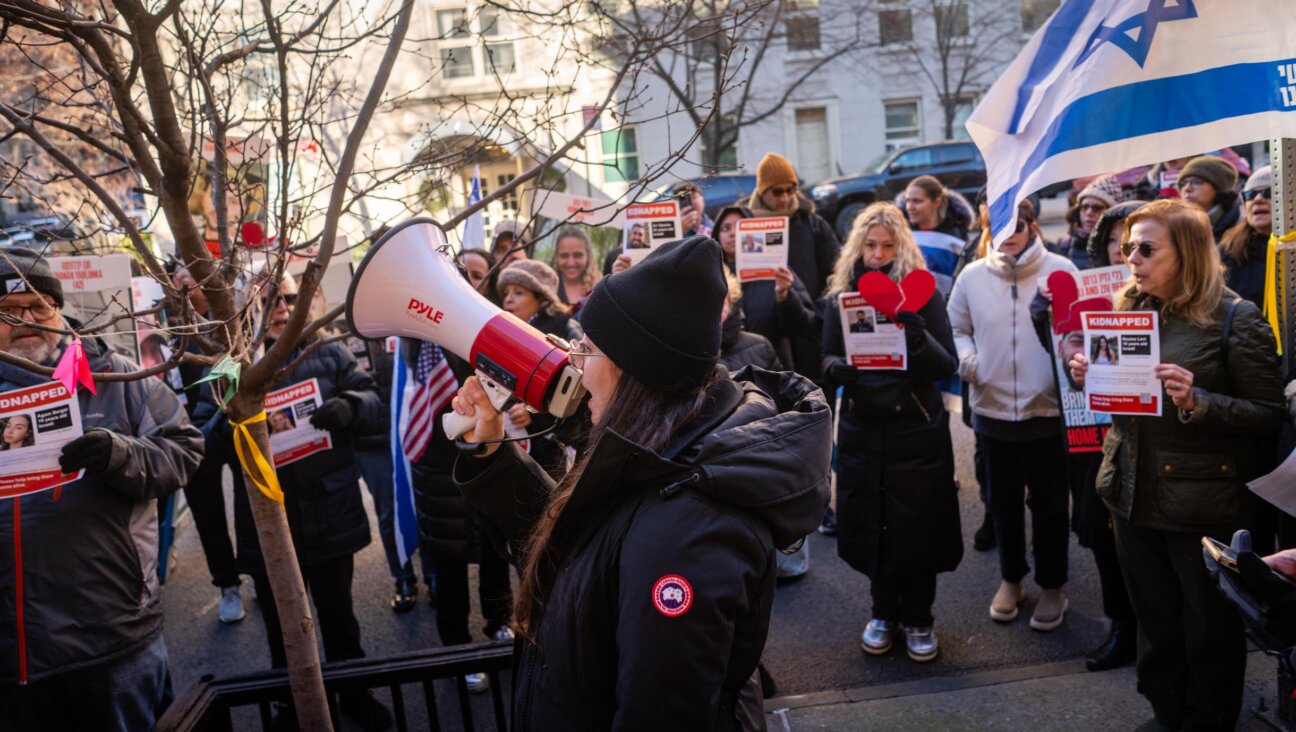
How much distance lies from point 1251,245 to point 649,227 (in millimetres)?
3170

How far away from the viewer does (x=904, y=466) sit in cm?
425

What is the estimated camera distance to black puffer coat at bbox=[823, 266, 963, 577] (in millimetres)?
4242

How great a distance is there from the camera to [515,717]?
195 centimetres

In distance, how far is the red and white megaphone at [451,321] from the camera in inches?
83.2

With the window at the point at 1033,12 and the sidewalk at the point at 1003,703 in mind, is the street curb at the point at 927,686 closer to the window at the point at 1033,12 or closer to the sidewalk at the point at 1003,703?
the sidewalk at the point at 1003,703

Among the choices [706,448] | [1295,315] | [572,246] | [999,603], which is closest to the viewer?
[706,448]

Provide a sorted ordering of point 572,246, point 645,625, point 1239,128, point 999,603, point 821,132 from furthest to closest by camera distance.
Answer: point 821,132 < point 572,246 < point 999,603 < point 1239,128 < point 645,625

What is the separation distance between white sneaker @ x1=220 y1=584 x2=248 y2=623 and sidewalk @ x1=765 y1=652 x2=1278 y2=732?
309 centimetres

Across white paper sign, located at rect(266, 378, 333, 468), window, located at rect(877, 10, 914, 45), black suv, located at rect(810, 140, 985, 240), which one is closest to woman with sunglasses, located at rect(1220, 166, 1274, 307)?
white paper sign, located at rect(266, 378, 333, 468)

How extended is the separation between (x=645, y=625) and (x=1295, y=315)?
2.68 metres

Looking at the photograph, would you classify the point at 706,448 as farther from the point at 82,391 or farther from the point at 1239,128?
the point at 82,391

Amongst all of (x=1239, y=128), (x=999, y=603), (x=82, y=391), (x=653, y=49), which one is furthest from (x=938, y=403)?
(x=82, y=391)

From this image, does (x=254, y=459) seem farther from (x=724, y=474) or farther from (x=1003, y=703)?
(x=1003, y=703)

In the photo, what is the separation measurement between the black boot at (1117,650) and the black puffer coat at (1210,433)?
36.9 inches
